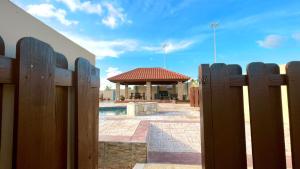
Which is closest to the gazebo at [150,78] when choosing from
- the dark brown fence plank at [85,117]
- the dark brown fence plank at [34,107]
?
the dark brown fence plank at [85,117]

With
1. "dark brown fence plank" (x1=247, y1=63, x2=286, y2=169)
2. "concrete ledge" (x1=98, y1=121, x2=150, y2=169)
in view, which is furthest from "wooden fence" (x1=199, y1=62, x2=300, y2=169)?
"concrete ledge" (x1=98, y1=121, x2=150, y2=169)

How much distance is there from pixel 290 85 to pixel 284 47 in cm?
2308

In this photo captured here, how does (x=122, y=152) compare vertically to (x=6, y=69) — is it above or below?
below

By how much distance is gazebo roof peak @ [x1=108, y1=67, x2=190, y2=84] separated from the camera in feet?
71.6

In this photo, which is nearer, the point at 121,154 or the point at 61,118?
the point at 61,118

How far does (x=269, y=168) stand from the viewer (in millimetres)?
1478

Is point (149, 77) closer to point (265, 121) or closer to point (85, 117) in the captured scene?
point (85, 117)

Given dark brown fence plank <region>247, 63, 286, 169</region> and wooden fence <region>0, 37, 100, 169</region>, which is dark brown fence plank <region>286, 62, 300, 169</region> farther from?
wooden fence <region>0, 37, 100, 169</region>

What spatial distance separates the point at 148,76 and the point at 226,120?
68.5ft

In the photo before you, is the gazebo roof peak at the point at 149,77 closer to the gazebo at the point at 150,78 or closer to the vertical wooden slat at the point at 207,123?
the gazebo at the point at 150,78

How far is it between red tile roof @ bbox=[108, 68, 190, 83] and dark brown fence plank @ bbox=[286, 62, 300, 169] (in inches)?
792

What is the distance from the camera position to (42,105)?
1.12 meters

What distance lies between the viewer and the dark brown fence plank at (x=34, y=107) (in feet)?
3.20

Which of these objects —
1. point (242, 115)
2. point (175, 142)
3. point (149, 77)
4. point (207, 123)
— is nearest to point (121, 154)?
point (175, 142)
